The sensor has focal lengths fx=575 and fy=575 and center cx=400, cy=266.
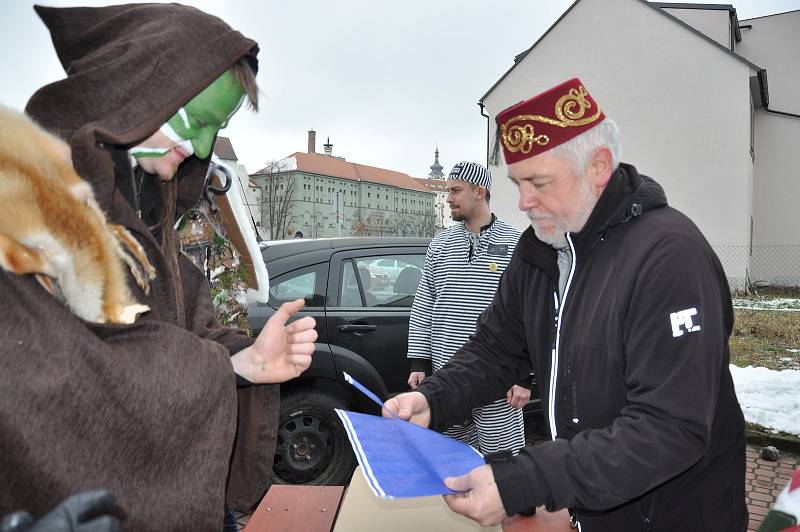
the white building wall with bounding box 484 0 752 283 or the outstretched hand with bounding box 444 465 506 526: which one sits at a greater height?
the white building wall with bounding box 484 0 752 283

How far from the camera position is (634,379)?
59.7 inches

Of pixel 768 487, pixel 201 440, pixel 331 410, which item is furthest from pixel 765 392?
pixel 201 440

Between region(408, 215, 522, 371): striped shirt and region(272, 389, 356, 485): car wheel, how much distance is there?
82 centimetres

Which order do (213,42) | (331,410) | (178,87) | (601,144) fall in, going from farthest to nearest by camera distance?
(331,410)
(601,144)
(213,42)
(178,87)

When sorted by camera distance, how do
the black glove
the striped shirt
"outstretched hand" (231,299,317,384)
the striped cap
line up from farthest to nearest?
1. the striped cap
2. the striped shirt
3. "outstretched hand" (231,299,317,384)
4. the black glove

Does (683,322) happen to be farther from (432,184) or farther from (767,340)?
(432,184)

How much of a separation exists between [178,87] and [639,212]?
129 cm

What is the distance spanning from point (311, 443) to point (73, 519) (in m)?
3.57

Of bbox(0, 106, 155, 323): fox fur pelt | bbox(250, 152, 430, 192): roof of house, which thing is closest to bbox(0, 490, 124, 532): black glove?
bbox(0, 106, 155, 323): fox fur pelt

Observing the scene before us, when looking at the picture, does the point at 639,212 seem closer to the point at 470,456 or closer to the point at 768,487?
the point at 470,456

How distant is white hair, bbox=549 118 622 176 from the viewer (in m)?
1.83

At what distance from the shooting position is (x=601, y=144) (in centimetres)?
184

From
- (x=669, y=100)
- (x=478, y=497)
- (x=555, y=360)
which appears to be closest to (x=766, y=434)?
(x=555, y=360)

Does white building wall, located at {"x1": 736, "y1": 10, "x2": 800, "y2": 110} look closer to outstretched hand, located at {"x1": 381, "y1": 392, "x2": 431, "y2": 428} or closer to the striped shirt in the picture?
the striped shirt
